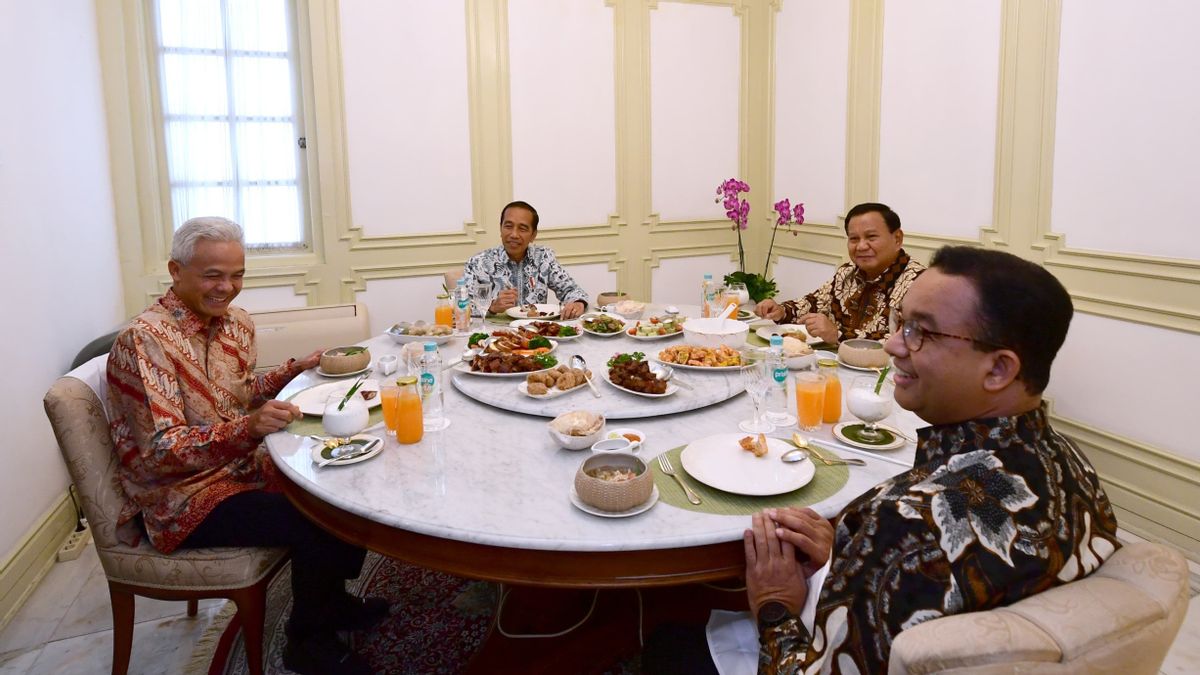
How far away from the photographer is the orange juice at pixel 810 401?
1.83m

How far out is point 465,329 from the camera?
9.84ft

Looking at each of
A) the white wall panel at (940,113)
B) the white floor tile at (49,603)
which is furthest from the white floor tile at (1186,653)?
the white floor tile at (49,603)

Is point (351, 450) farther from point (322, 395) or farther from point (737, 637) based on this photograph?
point (737, 637)

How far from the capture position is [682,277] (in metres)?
5.57

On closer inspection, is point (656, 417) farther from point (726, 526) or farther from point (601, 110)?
point (601, 110)

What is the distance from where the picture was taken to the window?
422 cm

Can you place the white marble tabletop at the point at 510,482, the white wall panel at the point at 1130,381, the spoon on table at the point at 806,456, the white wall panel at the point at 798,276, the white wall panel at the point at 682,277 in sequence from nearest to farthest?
the white marble tabletop at the point at 510,482 → the spoon on table at the point at 806,456 → the white wall panel at the point at 1130,381 → the white wall panel at the point at 798,276 → the white wall panel at the point at 682,277

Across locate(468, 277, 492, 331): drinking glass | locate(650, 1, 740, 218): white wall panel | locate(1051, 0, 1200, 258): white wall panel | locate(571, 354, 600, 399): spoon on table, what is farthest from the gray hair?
locate(650, 1, 740, 218): white wall panel

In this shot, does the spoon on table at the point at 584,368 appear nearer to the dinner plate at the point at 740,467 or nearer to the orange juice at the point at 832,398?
the dinner plate at the point at 740,467

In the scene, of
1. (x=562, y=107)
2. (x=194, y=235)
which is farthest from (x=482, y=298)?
(x=562, y=107)

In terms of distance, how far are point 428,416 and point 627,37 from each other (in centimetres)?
393

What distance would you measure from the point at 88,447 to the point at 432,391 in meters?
0.81

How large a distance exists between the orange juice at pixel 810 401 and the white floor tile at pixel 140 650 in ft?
6.40

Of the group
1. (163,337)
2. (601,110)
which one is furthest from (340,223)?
(163,337)
